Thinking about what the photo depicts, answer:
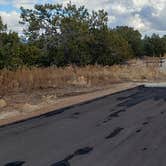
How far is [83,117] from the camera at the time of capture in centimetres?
1521

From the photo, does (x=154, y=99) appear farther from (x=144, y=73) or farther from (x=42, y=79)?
(x=144, y=73)

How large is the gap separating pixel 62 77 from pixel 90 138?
1835 centimetres

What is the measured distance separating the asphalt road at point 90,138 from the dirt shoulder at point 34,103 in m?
0.94

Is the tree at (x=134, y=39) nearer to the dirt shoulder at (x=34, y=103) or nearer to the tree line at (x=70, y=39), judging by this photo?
the tree line at (x=70, y=39)

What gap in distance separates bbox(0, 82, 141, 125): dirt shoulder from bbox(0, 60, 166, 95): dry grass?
2316mm

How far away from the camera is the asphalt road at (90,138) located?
908cm

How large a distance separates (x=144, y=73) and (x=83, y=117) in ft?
75.8

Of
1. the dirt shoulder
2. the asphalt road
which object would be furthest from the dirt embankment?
the asphalt road

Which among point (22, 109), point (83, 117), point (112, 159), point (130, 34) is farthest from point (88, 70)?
point (130, 34)

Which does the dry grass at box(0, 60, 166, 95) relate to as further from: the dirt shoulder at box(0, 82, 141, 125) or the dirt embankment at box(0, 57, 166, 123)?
the dirt shoulder at box(0, 82, 141, 125)

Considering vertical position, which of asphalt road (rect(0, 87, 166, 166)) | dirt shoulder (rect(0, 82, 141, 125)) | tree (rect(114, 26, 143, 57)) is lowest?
dirt shoulder (rect(0, 82, 141, 125))

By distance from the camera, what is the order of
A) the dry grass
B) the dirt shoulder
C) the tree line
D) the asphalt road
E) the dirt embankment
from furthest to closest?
the tree line < the dry grass < the dirt embankment < the dirt shoulder < the asphalt road

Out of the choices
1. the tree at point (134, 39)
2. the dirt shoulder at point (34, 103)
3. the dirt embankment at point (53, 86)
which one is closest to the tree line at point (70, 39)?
the dirt embankment at point (53, 86)

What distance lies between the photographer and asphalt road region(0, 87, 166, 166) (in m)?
9.08
